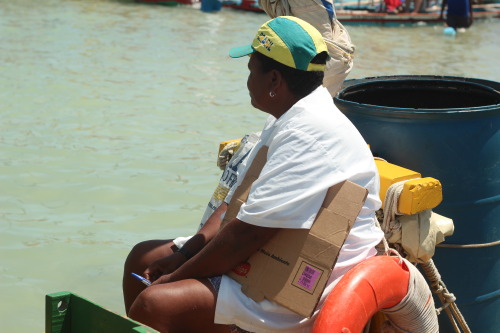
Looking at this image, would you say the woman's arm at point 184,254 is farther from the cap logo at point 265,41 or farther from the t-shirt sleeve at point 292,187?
the cap logo at point 265,41

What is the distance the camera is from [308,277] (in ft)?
8.59

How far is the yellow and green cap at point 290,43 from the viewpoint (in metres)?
2.78

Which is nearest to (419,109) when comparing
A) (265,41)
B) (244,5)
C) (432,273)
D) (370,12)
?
(432,273)

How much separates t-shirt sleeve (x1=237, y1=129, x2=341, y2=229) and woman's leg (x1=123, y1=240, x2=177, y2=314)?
0.71 m

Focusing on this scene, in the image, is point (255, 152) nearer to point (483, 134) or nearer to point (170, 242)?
point (170, 242)

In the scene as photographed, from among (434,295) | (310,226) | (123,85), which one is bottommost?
(123,85)

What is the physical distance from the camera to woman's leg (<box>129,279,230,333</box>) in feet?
8.80

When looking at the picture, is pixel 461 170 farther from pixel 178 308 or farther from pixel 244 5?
pixel 244 5

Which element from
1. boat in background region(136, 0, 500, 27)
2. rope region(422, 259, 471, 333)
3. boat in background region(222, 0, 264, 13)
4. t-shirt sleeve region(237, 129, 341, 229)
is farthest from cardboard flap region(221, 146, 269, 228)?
boat in background region(222, 0, 264, 13)

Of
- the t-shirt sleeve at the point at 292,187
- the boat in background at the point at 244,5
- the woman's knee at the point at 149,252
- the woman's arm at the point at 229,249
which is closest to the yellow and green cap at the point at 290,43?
the t-shirt sleeve at the point at 292,187

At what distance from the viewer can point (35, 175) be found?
6.77m

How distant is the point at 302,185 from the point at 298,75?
430 mm

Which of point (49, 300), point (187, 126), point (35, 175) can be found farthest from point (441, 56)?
point (49, 300)

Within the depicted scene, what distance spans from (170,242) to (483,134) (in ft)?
4.39
